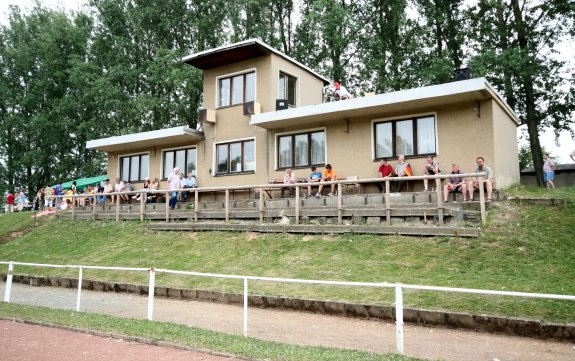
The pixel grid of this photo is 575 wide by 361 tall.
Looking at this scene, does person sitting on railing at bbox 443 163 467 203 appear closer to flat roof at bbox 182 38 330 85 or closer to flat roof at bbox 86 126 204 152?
flat roof at bbox 182 38 330 85

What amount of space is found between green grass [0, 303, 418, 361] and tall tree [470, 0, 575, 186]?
22563 mm

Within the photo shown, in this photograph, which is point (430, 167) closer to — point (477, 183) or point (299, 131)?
point (477, 183)

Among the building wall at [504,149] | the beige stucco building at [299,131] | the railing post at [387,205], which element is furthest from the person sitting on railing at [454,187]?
the building wall at [504,149]

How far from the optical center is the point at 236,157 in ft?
70.0

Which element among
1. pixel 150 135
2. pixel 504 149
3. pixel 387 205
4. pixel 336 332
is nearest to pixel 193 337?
pixel 336 332

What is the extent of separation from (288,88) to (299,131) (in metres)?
3.19

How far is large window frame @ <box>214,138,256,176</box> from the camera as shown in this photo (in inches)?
824

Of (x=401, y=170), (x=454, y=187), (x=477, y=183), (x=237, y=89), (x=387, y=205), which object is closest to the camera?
(x=387, y=205)

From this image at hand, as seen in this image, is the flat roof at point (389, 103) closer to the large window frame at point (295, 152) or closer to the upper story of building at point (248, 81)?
the large window frame at point (295, 152)

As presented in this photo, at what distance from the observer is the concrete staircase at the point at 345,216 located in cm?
1259

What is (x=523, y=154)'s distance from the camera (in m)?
39.2

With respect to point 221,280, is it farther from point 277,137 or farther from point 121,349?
point 277,137

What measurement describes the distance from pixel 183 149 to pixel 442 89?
1307 cm

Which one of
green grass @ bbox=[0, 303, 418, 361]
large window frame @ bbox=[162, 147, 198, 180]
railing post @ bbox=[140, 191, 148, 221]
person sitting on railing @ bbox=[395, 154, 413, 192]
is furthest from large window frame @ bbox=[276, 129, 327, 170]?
green grass @ bbox=[0, 303, 418, 361]
